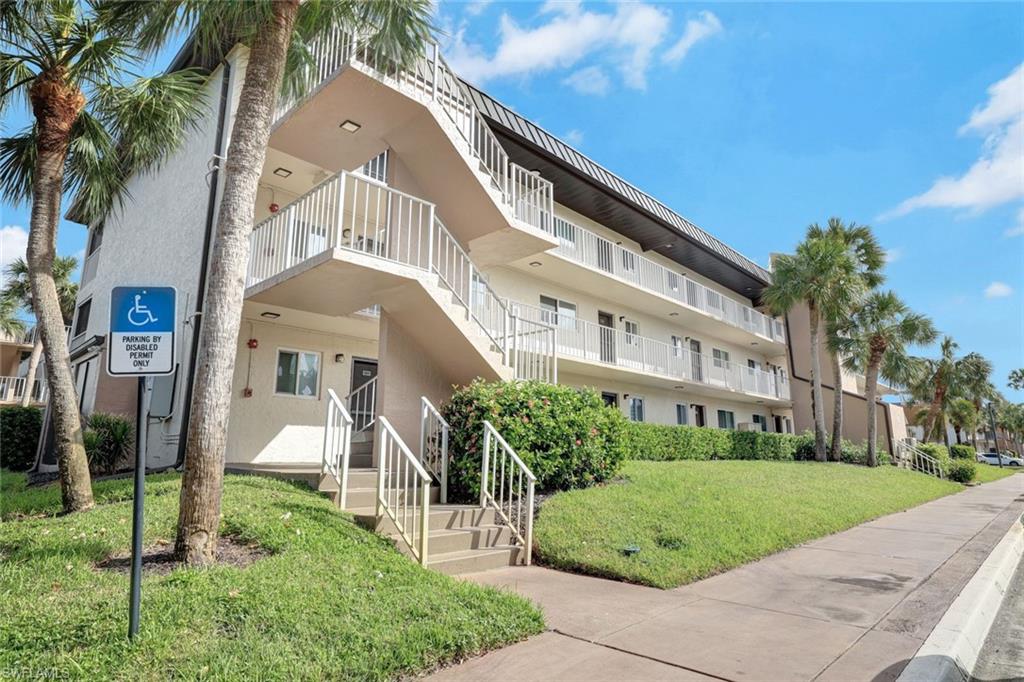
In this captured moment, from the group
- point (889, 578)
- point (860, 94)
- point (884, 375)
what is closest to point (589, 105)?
point (860, 94)

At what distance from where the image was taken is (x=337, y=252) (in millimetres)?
7672

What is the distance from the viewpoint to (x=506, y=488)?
8258 mm

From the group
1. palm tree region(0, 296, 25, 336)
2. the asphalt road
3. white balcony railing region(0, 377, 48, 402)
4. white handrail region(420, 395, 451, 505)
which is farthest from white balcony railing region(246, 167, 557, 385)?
white balcony railing region(0, 377, 48, 402)

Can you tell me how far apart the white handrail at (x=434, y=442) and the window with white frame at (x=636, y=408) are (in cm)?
1295

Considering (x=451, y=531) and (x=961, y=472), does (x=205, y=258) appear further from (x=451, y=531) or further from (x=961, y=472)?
(x=961, y=472)

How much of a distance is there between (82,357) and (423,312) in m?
10.5

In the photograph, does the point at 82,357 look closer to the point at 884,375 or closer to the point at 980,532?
the point at 980,532

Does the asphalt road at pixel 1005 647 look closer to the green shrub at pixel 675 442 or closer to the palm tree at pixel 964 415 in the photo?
the green shrub at pixel 675 442

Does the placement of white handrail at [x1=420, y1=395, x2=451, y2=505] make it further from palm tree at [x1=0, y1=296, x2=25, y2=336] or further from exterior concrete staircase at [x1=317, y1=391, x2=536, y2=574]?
palm tree at [x1=0, y1=296, x2=25, y2=336]

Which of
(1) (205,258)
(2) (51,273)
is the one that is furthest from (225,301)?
(1) (205,258)

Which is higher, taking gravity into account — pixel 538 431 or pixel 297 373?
pixel 297 373

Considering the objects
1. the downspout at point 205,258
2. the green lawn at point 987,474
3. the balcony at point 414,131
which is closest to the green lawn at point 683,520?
the balcony at point 414,131

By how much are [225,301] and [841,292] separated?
24.0m

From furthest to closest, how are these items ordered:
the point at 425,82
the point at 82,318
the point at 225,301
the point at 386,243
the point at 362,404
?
the point at 82,318, the point at 362,404, the point at 425,82, the point at 386,243, the point at 225,301
